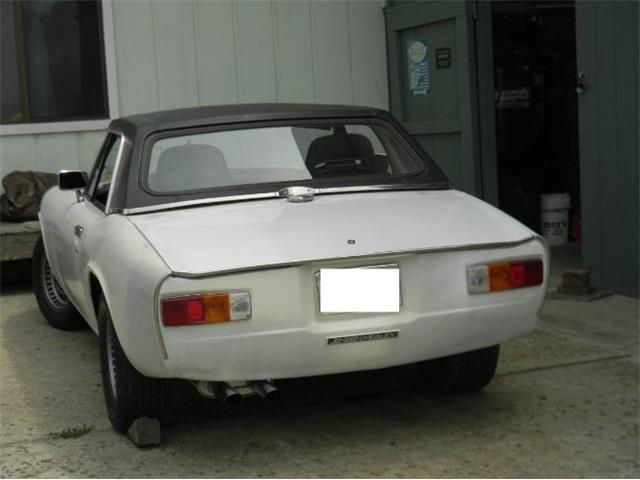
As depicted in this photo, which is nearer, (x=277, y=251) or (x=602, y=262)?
(x=277, y=251)

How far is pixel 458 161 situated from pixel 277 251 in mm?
5134

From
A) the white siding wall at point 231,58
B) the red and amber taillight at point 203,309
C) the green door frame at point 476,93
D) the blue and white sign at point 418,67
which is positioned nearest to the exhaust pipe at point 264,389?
the red and amber taillight at point 203,309

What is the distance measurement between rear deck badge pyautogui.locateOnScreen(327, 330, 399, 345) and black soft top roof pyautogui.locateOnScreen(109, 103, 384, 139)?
149 cm

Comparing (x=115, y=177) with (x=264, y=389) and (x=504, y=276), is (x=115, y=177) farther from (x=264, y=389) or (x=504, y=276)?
(x=504, y=276)

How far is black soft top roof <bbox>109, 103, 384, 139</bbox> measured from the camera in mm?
5035

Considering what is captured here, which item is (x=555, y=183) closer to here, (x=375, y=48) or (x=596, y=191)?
(x=375, y=48)

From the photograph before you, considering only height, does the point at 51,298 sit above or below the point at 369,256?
below

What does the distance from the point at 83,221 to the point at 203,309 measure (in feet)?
5.10

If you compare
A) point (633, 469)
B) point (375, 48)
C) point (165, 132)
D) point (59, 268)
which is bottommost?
point (633, 469)

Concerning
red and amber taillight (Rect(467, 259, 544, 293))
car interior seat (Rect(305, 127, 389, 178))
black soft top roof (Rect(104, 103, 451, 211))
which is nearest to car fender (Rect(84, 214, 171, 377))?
black soft top roof (Rect(104, 103, 451, 211))

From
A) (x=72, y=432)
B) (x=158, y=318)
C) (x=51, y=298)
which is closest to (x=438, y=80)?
(x=51, y=298)

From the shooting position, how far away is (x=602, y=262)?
7320 millimetres

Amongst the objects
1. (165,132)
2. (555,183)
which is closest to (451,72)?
(555,183)

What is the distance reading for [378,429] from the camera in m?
4.53
